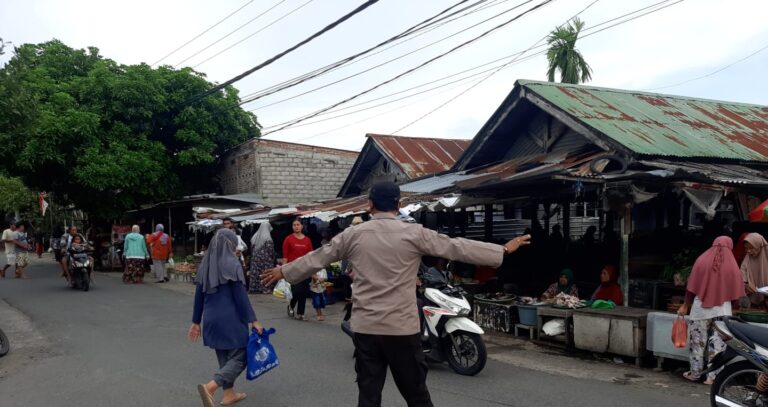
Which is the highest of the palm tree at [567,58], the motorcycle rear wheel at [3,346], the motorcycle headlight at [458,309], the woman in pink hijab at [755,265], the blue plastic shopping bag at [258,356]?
the palm tree at [567,58]

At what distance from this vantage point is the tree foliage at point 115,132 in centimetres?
2019

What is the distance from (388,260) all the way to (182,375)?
418 cm

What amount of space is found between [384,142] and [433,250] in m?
15.7

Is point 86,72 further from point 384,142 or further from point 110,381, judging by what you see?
point 110,381

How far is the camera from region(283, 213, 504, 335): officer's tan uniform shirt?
3672 mm

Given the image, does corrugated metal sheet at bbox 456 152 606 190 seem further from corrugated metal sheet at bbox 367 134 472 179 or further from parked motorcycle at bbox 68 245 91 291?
parked motorcycle at bbox 68 245 91 291

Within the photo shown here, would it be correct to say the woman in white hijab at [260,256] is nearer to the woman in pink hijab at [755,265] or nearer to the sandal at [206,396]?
the sandal at [206,396]

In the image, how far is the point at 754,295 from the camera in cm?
717

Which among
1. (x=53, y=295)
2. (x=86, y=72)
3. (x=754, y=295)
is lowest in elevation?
(x=53, y=295)

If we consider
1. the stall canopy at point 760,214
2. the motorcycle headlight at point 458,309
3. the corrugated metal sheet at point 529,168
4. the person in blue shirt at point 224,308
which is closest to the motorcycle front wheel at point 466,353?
the motorcycle headlight at point 458,309

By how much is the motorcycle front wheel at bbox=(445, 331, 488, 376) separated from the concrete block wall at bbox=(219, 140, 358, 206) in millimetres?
Result: 16452

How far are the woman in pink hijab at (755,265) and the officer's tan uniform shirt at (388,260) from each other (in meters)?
4.78

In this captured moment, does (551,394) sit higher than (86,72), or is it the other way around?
(86,72)

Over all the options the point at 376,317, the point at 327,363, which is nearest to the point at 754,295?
the point at 327,363
